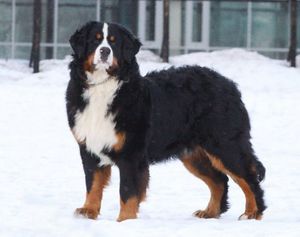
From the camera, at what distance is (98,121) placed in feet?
23.5

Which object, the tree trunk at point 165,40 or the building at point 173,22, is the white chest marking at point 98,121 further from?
the building at point 173,22

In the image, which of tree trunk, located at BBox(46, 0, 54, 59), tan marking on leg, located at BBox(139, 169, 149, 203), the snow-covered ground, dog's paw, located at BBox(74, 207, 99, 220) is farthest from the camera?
tree trunk, located at BBox(46, 0, 54, 59)

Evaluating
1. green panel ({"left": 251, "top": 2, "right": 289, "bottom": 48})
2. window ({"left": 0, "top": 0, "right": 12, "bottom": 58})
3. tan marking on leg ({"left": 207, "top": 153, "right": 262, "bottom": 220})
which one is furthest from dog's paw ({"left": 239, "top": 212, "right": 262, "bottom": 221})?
green panel ({"left": 251, "top": 2, "right": 289, "bottom": 48})

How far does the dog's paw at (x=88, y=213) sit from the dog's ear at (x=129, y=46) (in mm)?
1346

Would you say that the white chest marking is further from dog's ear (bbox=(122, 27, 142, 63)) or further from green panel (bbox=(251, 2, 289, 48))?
green panel (bbox=(251, 2, 289, 48))

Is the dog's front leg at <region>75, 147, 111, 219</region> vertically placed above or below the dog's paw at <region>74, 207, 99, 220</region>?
above

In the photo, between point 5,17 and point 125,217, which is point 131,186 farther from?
point 5,17

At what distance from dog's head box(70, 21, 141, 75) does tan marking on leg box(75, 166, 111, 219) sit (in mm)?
891

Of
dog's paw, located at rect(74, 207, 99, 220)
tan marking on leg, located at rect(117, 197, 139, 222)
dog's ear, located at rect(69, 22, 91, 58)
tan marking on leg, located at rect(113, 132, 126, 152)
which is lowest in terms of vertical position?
dog's paw, located at rect(74, 207, 99, 220)

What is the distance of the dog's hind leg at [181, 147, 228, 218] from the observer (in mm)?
8078

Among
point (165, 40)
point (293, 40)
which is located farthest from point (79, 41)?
point (293, 40)

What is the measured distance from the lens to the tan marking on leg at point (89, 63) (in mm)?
7133

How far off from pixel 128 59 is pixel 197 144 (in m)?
1.17

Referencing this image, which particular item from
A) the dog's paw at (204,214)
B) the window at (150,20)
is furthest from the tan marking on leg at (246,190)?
the window at (150,20)
